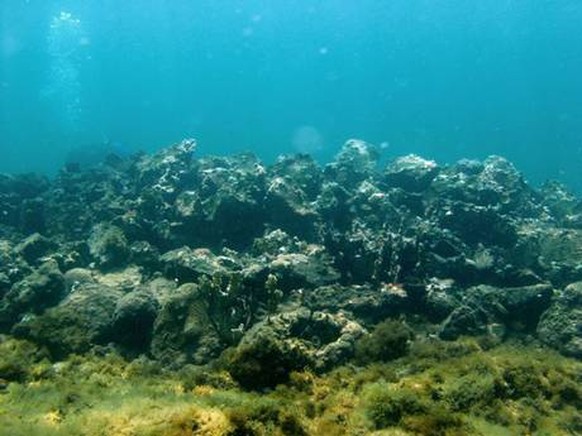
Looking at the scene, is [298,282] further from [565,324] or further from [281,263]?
[565,324]

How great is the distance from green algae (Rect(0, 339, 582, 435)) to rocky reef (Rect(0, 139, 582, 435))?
54mm

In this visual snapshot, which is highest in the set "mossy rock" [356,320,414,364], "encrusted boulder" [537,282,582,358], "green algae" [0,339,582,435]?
"encrusted boulder" [537,282,582,358]

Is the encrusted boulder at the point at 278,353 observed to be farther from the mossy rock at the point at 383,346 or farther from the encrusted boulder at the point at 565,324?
the encrusted boulder at the point at 565,324

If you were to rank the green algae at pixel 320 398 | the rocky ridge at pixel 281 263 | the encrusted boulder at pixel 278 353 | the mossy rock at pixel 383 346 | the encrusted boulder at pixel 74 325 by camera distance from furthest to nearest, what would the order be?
the rocky ridge at pixel 281 263, the encrusted boulder at pixel 74 325, the mossy rock at pixel 383 346, the encrusted boulder at pixel 278 353, the green algae at pixel 320 398

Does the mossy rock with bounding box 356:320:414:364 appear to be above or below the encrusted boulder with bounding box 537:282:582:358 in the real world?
below

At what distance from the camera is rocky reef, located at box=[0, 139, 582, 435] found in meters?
9.30

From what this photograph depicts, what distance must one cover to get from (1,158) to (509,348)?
9264 centimetres

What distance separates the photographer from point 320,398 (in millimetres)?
8805

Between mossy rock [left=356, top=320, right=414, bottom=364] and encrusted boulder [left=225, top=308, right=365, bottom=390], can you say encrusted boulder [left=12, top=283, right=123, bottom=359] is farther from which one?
mossy rock [left=356, top=320, right=414, bottom=364]

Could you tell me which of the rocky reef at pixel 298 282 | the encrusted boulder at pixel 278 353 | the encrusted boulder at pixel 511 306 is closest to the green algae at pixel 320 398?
the rocky reef at pixel 298 282

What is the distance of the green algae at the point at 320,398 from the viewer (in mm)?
7129

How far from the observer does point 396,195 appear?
24.2 metres

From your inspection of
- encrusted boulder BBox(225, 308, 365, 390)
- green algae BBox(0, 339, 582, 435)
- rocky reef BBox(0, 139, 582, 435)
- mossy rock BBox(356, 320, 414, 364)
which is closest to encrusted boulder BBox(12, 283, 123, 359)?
rocky reef BBox(0, 139, 582, 435)

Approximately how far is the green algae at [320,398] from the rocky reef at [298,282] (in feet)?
0.18
